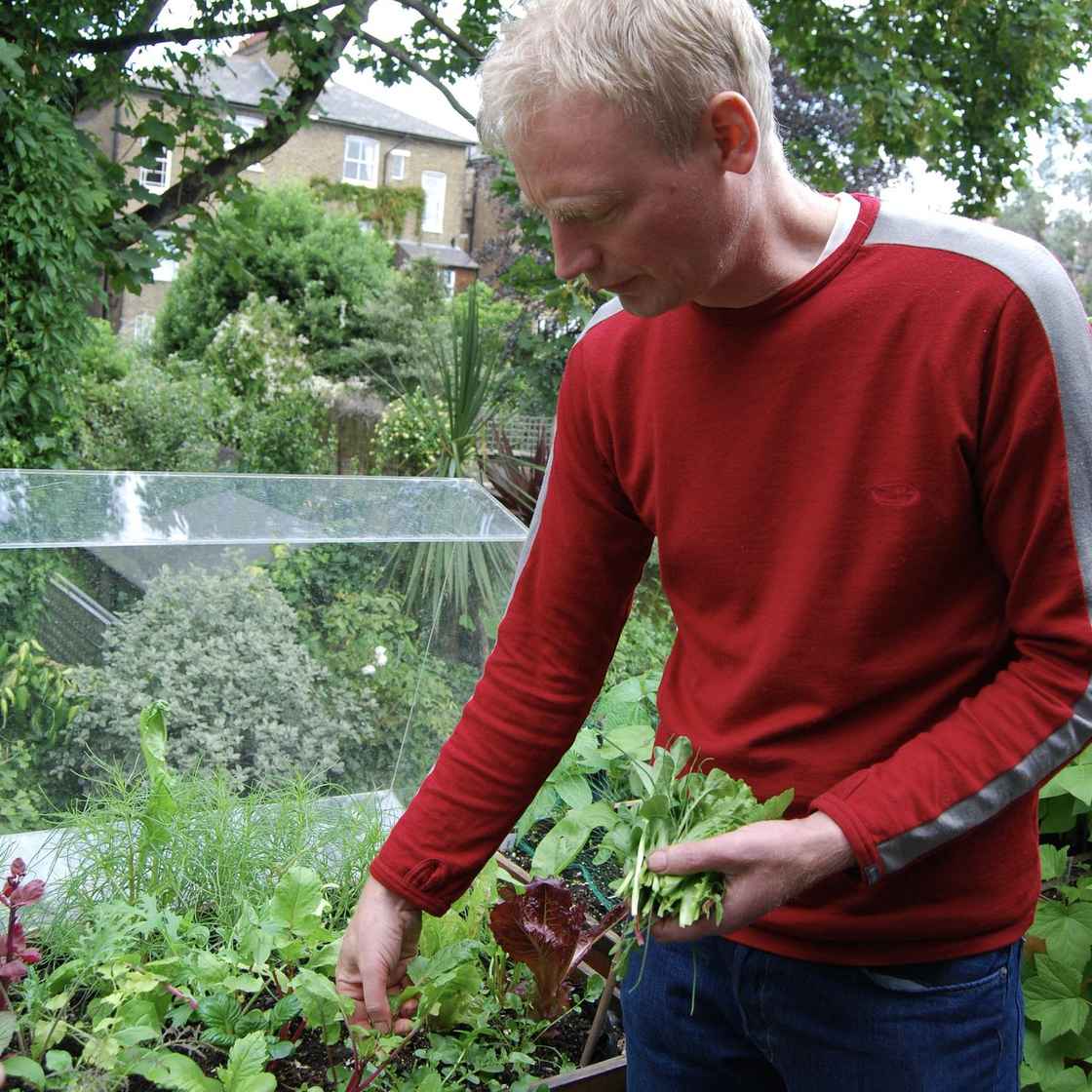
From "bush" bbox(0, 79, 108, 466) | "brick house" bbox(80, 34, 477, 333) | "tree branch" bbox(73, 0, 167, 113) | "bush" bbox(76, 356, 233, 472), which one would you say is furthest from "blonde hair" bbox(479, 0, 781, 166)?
"brick house" bbox(80, 34, 477, 333)

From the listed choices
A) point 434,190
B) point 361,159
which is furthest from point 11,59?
point 434,190

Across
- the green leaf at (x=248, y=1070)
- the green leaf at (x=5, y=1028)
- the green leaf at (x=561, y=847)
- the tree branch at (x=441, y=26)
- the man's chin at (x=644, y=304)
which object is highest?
the tree branch at (x=441, y=26)

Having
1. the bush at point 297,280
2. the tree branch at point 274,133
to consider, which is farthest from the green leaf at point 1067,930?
the bush at point 297,280

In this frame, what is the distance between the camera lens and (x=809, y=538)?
1.24 metres

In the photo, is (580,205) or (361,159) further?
(361,159)

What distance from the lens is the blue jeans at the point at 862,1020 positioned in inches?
48.9

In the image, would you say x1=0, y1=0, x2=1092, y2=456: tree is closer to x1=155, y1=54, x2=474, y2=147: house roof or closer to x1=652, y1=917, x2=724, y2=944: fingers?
x1=652, y1=917, x2=724, y2=944: fingers

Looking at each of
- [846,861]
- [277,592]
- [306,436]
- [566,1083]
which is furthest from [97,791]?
[306,436]

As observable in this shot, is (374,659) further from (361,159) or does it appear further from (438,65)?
(361,159)

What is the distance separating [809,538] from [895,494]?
0.34 feet

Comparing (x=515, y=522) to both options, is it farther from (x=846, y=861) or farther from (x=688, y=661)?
(x=846, y=861)

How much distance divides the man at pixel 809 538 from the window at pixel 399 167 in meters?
37.2

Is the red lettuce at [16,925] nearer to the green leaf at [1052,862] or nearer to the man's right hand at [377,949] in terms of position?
the man's right hand at [377,949]

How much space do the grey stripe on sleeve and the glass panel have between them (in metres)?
1.91
